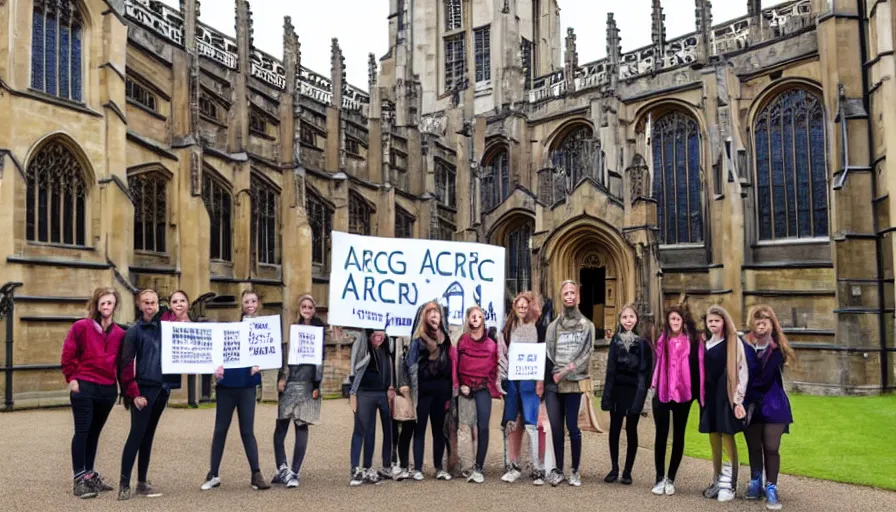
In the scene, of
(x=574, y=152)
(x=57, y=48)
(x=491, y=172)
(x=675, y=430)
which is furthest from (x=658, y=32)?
(x=675, y=430)

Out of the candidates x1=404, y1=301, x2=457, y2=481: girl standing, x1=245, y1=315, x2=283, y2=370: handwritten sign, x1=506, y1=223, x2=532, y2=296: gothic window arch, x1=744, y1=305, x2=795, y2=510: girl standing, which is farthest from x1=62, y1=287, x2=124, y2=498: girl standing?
x1=506, y1=223, x2=532, y2=296: gothic window arch

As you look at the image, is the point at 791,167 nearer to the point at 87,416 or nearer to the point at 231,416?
the point at 231,416

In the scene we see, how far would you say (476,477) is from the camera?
8469 millimetres

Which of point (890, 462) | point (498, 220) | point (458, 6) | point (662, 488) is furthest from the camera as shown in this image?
point (458, 6)

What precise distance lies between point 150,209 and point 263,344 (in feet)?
54.7

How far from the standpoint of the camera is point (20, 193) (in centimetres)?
1816

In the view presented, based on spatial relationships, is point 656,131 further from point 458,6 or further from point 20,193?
point 20,193

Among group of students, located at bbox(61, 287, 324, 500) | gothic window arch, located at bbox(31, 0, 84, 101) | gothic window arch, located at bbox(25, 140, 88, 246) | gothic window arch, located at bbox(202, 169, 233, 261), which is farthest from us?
gothic window arch, located at bbox(202, 169, 233, 261)

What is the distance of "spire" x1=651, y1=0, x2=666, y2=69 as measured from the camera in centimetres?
3017

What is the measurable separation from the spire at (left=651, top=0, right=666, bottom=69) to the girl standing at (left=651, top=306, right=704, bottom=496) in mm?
23931

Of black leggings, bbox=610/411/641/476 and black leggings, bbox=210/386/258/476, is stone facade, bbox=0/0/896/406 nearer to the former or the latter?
black leggings, bbox=210/386/258/476

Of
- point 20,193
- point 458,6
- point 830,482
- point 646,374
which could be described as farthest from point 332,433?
point 458,6

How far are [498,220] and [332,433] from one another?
64.2 ft

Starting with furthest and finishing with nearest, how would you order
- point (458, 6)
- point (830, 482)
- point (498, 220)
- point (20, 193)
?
point (458, 6)
point (498, 220)
point (20, 193)
point (830, 482)
